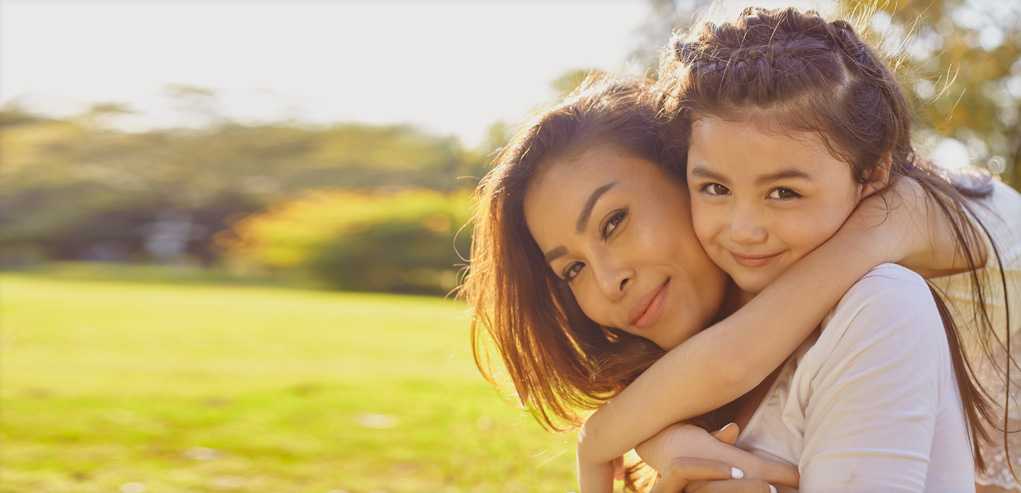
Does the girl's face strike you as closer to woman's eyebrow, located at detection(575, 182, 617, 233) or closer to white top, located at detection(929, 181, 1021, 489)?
woman's eyebrow, located at detection(575, 182, 617, 233)

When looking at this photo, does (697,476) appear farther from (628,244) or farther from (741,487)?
(628,244)

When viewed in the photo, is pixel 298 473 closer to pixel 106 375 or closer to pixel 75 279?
pixel 106 375

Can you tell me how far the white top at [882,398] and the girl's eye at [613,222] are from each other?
0.54 meters

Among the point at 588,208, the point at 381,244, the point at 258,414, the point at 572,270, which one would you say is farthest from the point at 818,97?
the point at 381,244

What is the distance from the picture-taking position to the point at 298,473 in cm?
427

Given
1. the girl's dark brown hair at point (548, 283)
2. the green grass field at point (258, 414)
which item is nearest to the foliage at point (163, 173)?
the green grass field at point (258, 414)

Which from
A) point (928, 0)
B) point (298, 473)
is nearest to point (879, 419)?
point (298, 473)

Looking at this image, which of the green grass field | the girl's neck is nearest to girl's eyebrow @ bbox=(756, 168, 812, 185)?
the girl's neck

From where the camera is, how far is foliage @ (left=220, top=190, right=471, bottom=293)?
19.5 metres

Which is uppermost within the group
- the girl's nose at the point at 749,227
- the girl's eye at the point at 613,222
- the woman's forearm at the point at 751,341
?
the girl's eye at the point at 613,222

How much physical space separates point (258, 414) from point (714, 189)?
386cm

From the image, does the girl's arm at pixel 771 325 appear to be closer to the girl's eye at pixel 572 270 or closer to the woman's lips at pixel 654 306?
the woman's lips at pixel 654 306

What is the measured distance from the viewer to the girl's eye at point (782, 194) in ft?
6.42

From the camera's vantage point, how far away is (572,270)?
235 cm
